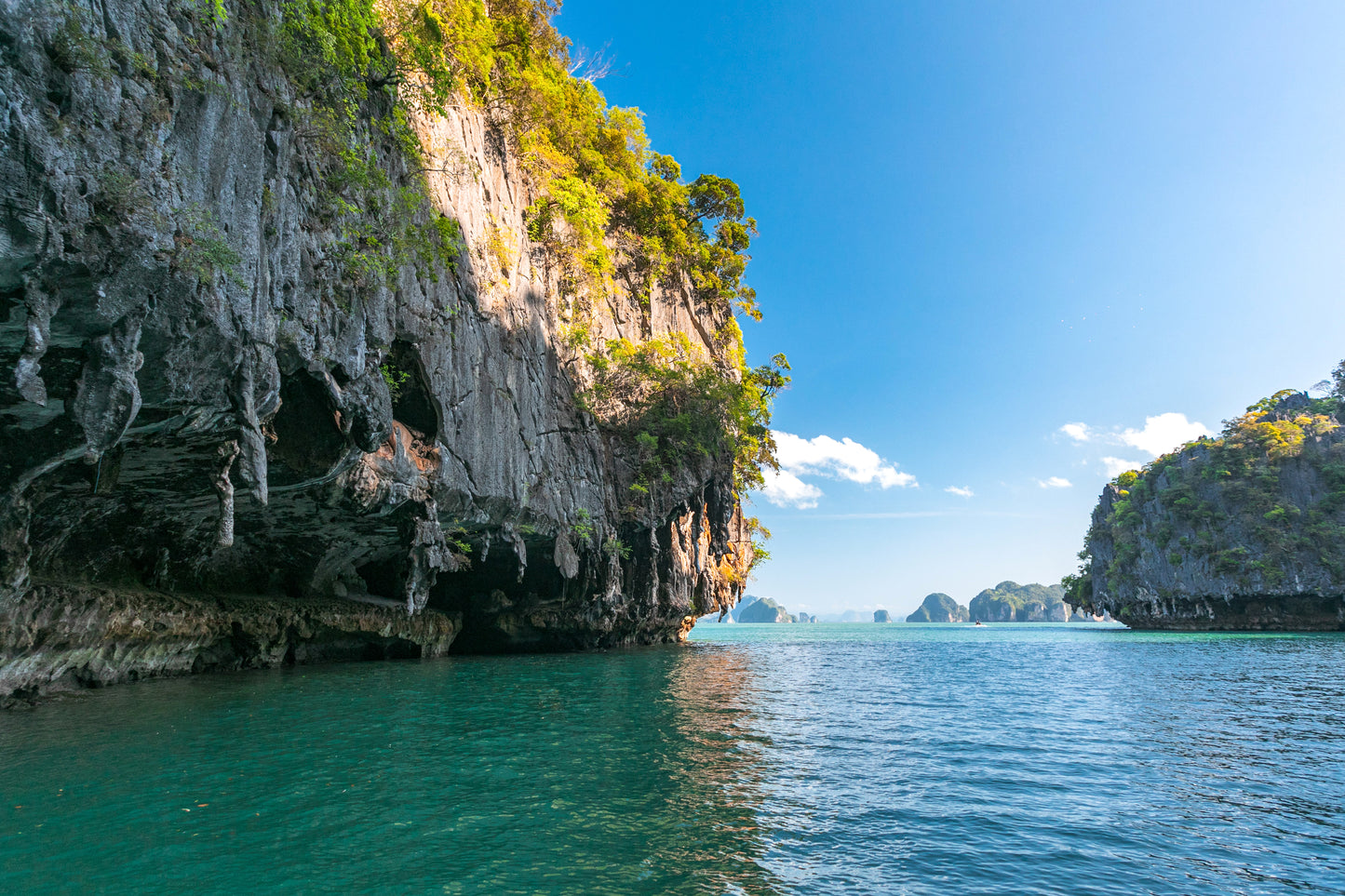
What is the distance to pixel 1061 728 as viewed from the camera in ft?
44.7

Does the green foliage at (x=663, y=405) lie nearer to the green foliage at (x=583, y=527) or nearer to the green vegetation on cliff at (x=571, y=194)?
the green vegetation on cliff at (x=571, y=194)

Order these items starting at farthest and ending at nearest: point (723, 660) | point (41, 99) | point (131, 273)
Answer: point (723, 660) → point (131, 273) → point (41, 99)

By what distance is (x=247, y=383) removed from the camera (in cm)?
1016

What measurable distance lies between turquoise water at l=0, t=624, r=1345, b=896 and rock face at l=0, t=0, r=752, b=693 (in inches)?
137

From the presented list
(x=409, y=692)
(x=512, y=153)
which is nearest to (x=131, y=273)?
(x=409, y=692)

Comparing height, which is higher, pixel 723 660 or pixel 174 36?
pixel 174 36

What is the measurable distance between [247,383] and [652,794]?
8.78 meters

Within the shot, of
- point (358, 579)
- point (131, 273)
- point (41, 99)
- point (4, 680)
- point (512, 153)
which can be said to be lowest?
point (4, 680)

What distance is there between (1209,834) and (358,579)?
23862 millimetres

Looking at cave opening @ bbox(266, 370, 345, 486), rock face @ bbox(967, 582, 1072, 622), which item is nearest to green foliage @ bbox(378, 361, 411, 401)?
cave opening @ bbox(266, 370, 345, 486)

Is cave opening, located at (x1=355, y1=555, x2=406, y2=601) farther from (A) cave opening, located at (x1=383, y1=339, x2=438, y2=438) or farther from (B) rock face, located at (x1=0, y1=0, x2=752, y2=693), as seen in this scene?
(A) cave opening, located at (x1=383, y1=339, x2=438, y2=438)

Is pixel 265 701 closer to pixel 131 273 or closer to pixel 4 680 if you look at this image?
pixel 4 680

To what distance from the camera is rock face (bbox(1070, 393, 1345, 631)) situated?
55281 mm

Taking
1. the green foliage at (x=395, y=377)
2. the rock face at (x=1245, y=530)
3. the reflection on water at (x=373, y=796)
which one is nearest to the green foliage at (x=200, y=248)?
the green foliage at (x=395, y=377)
